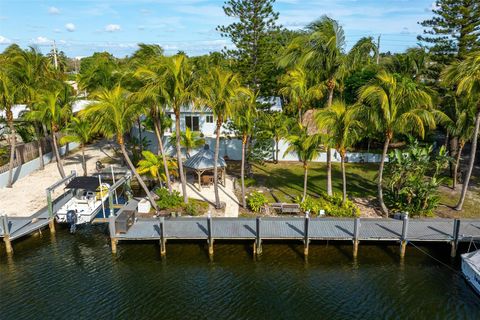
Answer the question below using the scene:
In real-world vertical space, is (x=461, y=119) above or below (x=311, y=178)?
above

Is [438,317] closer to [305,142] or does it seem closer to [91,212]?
[305,142]

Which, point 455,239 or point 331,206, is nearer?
point 455,239

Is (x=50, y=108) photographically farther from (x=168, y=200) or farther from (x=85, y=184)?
(x=168, y=200)

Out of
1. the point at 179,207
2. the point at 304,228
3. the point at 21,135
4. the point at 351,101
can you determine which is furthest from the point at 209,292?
the point at 351,101

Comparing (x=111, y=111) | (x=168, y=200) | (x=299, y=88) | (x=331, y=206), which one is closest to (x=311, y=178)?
(x=331, y=206)

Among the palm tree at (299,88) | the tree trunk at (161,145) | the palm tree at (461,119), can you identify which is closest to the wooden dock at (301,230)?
the tree trunk at (161,145)

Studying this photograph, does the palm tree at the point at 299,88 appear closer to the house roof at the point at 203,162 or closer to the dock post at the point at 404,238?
the house roof at the point at 203,162
